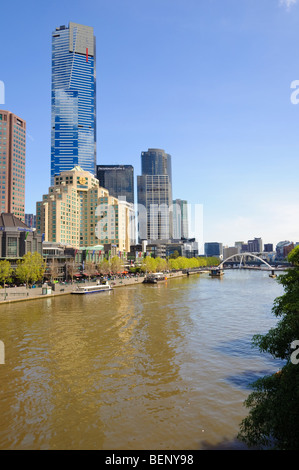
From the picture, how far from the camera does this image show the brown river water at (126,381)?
17078mm

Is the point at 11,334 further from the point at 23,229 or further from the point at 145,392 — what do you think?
the point at 23,229

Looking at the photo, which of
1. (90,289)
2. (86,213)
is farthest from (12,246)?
(86,213)

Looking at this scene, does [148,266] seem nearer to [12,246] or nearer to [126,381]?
[12,246]

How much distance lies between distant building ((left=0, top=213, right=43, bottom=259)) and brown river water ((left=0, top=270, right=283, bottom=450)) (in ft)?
159

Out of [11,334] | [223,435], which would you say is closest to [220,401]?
[223,435]

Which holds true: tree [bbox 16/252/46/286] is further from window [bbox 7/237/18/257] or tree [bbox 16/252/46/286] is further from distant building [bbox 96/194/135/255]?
distant building [bbox 96/194/135/255]

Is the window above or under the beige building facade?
under

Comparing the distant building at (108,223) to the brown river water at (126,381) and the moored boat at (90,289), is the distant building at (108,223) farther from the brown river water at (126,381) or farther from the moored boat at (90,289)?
the brown river water at (126,381)

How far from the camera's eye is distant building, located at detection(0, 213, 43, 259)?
91750 millimetres

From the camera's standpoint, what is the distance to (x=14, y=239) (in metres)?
94.2

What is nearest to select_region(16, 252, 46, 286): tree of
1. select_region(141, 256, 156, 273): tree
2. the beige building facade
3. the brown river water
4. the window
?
the window

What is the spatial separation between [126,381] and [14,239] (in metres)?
80.4

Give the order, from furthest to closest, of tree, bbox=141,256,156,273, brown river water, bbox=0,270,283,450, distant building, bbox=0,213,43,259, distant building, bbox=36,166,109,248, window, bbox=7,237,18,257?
distant building, bbox=36,166,109,248 → tree, bbox=141,256,156,273 → window, bbox=7,237,18,257 → distant building, bbox=0,213,43,259 → brown river water, bbox=0,270,283,450
